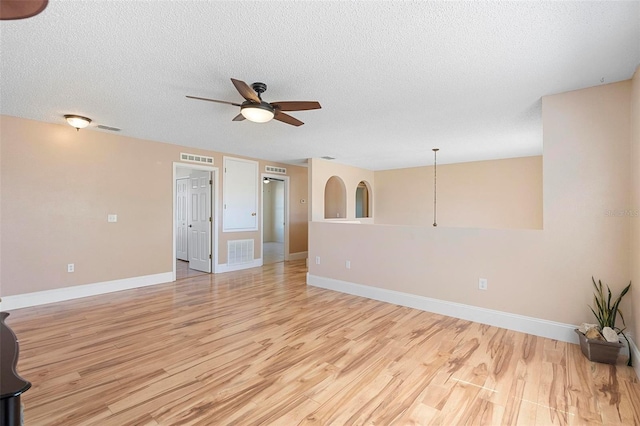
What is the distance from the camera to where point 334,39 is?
1.96 meters

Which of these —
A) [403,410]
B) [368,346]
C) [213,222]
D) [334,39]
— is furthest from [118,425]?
[213,222]

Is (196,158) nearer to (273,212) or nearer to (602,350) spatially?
(273,212)

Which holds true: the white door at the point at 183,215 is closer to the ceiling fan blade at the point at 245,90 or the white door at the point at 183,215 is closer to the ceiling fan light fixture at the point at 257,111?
the ceiling fan light fixture at the point at 257,111

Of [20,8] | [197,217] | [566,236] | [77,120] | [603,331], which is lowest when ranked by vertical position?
[603,331]

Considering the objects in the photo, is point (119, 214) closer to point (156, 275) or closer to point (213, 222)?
point (156, 275)

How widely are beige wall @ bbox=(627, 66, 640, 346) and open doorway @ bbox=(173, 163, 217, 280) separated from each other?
5.91 m

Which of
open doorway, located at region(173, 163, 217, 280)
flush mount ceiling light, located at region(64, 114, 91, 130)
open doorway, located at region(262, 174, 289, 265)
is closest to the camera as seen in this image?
flush mount ceiling light, located at region(64, 114, 91, 130)

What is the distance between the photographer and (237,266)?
6.33m

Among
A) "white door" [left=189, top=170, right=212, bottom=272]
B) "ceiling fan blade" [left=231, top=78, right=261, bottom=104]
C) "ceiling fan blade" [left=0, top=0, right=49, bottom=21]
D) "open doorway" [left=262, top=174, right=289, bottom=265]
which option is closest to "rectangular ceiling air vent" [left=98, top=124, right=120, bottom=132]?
"white door" [left=189, top=170, right=212, bottom=272]

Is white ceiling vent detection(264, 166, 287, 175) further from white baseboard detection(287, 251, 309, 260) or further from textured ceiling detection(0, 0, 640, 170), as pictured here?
textured ceiling detection(0, 0, 640, 170)

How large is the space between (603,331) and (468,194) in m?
4.70

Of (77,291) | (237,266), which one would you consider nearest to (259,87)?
(77,291)

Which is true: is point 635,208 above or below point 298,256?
above

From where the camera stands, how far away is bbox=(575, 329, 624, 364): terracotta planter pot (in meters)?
2.41
